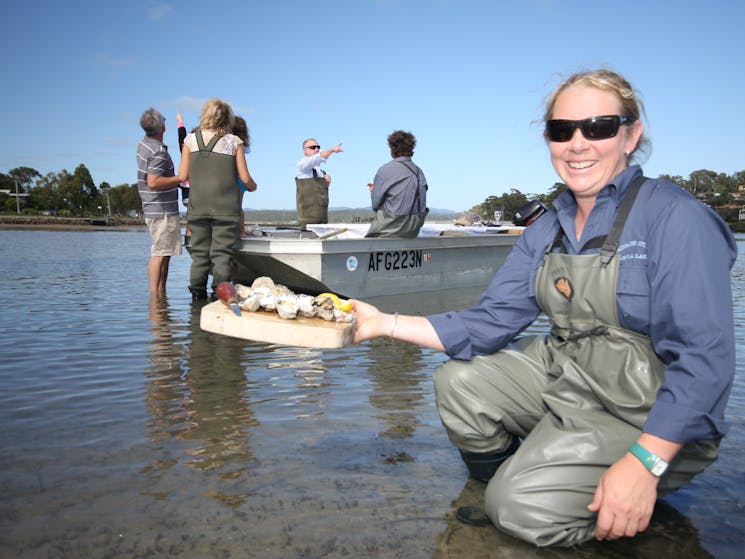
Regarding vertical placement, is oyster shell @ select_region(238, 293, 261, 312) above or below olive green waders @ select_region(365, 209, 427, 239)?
below

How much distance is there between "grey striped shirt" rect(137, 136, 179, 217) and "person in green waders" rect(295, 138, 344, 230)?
2.43 meters

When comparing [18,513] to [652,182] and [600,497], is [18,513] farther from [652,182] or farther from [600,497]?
[652,182]

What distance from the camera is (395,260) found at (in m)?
8.59

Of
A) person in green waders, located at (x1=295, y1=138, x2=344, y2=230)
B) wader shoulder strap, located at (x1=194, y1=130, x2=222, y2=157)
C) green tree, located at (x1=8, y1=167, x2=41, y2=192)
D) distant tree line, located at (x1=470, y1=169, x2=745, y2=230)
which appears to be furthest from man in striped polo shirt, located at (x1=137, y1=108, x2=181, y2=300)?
green tree, located at (x1=8, y1=167, x2=41, y2=192)

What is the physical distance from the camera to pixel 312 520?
2.30m

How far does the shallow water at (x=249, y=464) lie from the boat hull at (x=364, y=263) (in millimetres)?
2345

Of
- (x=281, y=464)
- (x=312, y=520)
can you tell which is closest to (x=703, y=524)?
(x=312, y=520)

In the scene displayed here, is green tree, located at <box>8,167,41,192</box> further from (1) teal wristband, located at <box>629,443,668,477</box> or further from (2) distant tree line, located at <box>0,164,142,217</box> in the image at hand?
(1) teal wristband, located at <box>629,443,668,477</box>

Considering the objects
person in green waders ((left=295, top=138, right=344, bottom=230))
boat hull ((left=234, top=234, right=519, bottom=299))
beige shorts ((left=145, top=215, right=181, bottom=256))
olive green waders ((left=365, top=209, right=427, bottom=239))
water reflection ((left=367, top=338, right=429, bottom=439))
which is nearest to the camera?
water reflection ((left=367, top=338, right=429, bottom=439))

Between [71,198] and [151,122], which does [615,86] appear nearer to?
[151,122]

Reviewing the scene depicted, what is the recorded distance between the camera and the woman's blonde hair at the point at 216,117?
23.2 ft

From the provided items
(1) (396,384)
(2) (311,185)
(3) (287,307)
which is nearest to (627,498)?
(3) (287,307)

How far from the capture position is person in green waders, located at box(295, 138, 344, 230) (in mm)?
9703

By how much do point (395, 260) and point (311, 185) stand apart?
2.27m
